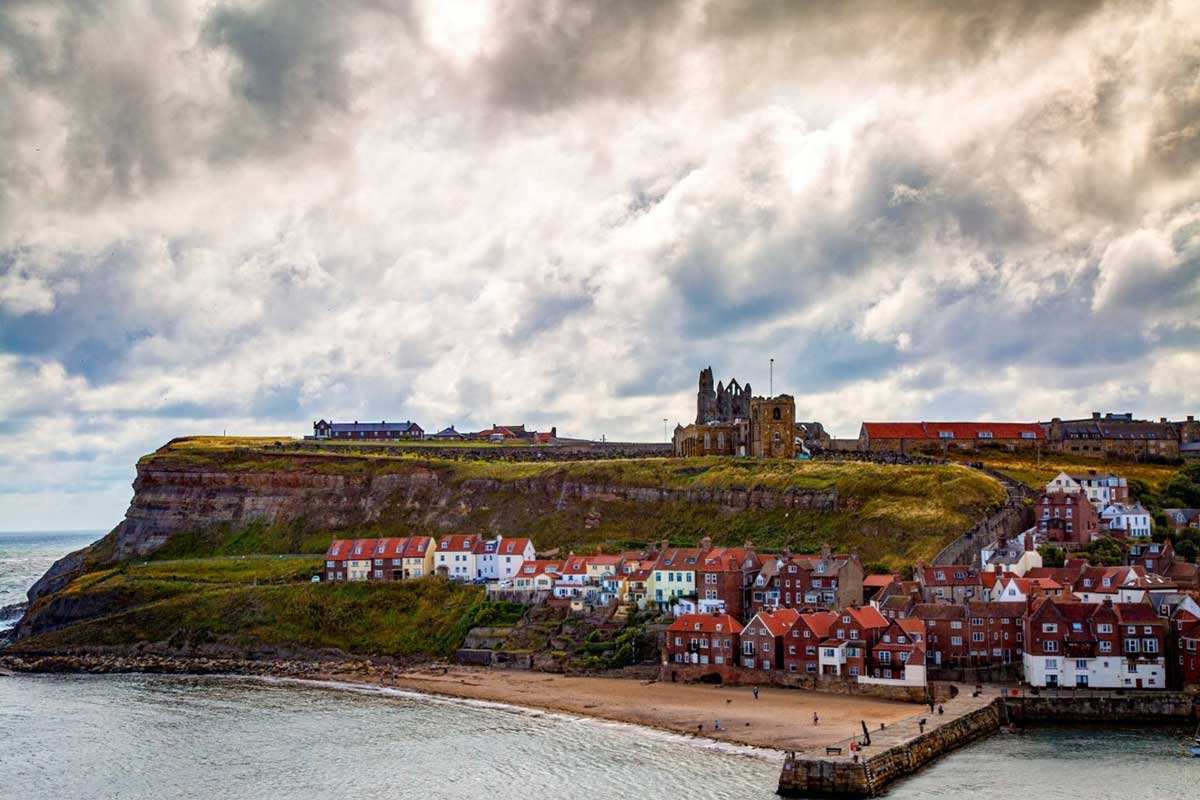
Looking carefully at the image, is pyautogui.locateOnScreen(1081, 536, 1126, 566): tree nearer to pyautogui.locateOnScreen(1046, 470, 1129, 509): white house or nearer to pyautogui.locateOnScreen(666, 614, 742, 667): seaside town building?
pyautogui.locateOnScreen(1046, 470, 1129, 509): white house

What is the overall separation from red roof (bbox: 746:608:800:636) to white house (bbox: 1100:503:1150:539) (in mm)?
40443

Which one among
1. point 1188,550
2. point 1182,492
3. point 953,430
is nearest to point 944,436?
point 953,430

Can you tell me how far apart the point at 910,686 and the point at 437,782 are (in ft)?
109

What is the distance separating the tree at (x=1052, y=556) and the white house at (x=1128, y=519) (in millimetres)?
11657

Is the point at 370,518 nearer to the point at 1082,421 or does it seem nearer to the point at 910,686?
the point at 910,686

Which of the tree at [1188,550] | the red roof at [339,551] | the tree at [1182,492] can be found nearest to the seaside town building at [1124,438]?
the tree at [1182,492]

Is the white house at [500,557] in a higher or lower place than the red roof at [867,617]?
higher

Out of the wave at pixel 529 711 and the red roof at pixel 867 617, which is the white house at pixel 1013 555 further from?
the wave at pixel 529 711

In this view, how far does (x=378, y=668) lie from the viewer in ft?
325

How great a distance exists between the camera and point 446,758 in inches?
2630

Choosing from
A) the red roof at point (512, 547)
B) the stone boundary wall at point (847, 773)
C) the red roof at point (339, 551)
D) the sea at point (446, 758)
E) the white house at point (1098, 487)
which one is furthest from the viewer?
the red roof at point (339, 551)

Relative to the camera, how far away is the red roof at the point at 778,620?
84.9 m

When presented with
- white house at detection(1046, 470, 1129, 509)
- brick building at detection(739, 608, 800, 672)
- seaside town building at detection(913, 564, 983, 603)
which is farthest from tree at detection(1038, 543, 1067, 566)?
brick building at detection(739, 608, 800, 672)

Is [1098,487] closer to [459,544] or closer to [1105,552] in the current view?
[1105,552]
